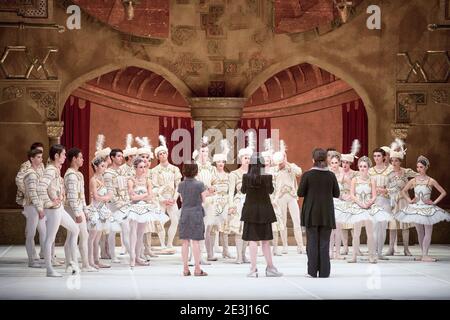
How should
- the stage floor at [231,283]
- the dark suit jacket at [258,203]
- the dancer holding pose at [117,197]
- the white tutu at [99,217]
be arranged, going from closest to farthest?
the stage floor at [231,283], the dark suit jacket at [258,203], the white tutu at [99,217], the dancer holding pose at [117,197]

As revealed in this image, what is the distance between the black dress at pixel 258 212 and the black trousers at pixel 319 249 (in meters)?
0.48

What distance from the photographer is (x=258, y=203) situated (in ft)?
41.1

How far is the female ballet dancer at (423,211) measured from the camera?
14.3 m

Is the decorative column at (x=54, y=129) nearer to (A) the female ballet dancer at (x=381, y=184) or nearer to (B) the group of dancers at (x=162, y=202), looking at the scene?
(B) the group of dancers at (x=162, y=202)

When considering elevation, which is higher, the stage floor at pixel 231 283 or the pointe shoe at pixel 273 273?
the pointe shoe at pixel 273 273

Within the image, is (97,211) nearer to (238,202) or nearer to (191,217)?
(191,217)

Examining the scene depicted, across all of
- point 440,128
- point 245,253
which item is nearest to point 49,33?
point 245,253

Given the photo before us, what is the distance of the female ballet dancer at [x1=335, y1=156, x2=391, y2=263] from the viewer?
14.0 meters

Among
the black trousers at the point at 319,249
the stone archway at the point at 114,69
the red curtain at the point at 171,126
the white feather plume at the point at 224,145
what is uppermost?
the stone archway at the point at 114,69

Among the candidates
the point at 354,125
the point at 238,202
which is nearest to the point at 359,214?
the point at 238,202

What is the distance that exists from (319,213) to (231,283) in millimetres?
1345

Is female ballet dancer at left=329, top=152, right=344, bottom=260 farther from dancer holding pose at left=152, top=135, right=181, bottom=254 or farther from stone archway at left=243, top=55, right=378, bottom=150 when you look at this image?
stone archway at left=243, top=55, right=378, bottom=150

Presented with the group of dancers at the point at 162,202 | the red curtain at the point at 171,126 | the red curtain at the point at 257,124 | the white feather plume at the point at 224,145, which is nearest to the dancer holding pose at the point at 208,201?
the group of dancers at the point at 162,202
